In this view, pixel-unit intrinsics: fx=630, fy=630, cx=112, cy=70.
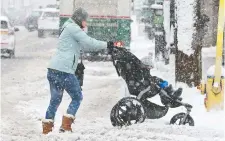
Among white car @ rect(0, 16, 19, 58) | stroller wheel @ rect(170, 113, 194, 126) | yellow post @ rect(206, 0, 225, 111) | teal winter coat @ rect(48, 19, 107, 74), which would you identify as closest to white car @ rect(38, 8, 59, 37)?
white car @ rect(0, 16, 19, 58)

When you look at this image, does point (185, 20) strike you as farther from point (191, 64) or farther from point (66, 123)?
point (66, 123)

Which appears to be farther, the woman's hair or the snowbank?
the snowbank

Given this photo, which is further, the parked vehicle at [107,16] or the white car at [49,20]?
the white car at [49,20]

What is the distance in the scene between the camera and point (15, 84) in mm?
16266

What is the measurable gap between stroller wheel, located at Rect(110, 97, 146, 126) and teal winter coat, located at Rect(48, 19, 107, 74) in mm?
1096

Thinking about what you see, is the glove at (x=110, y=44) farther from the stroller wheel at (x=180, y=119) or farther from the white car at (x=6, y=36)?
the white car at (x=6, y=36)

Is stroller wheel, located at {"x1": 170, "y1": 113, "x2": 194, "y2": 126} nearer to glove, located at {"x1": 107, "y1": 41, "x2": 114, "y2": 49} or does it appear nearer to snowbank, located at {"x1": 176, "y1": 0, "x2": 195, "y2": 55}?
glove, located at {"x1": 107, "y1": 41, "x2": 114, "y2": 49}

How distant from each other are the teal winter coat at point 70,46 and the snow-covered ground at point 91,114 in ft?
3.07

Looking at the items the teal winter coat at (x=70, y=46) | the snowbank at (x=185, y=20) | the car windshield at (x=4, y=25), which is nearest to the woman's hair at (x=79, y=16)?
the teal winter coat at (x=70, y=46)

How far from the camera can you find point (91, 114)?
37.7 ft

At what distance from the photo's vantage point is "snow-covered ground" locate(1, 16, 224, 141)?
856 cm

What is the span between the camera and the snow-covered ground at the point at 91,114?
856 centimetres

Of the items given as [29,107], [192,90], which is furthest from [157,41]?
[29,107]

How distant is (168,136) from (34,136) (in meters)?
1.83
